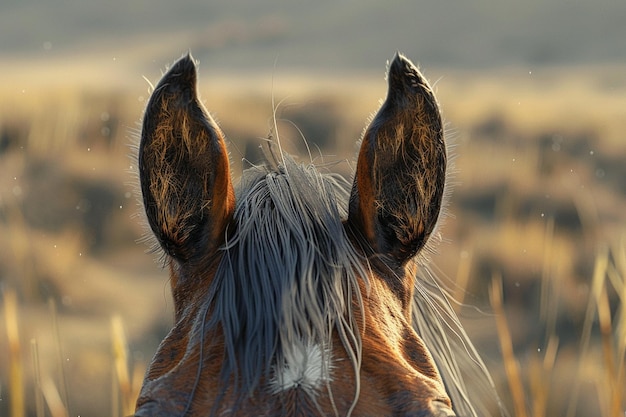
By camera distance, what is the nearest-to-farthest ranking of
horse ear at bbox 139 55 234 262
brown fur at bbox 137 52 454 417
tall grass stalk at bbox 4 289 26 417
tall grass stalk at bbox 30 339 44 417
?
brown fur at bbox 137 52 454 417, horse ear at bbox 139 55 234 262, tall grass stalk at bbox 30 339 44 417, tall grass stalk at bbox 4 289 26 417

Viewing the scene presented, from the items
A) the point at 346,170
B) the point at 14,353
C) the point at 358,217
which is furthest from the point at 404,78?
the point at 14,353

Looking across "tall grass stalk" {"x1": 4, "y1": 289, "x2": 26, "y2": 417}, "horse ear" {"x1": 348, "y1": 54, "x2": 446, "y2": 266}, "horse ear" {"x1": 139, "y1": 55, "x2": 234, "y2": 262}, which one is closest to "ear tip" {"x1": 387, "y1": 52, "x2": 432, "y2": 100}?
"horse ear" {"x1": 348, "y1": 54, "x2": 446, "y2": 266}

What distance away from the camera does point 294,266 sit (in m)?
1.84

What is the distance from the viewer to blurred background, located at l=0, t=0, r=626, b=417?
4207 mm

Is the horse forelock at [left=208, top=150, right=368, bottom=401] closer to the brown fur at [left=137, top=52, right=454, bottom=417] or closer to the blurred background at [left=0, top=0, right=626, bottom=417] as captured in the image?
the brown fur at [left=137, top=52, right=454, bottom=417]

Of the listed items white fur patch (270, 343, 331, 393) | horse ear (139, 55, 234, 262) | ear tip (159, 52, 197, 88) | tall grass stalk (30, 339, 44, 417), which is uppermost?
ear tip (159, 52, 197, 88)

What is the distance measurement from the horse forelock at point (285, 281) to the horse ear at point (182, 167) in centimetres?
9

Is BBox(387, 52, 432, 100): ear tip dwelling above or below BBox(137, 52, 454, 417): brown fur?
above

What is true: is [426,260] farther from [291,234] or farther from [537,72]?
[537,72]

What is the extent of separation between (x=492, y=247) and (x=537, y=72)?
31.5m

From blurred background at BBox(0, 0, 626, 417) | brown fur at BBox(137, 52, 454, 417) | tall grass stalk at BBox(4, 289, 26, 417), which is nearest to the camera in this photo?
brown fur at BBox(137, 52, 454, 417)

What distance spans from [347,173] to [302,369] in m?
1.35

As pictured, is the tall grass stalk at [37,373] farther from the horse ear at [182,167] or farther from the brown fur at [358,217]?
the horse ear at [182,167]

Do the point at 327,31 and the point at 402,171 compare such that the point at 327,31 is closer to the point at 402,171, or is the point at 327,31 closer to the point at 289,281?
the point at 402,171
